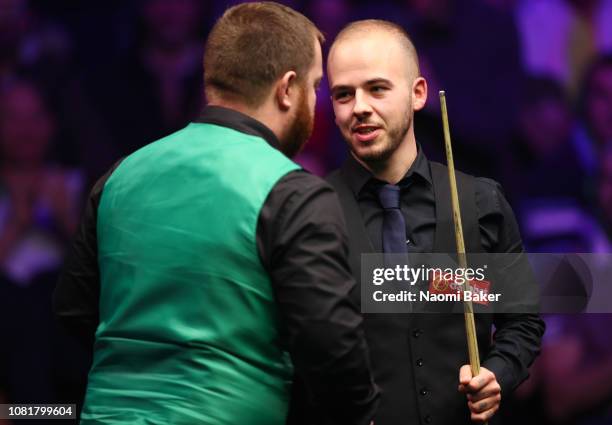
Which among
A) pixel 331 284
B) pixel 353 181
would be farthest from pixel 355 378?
pixel 353 181

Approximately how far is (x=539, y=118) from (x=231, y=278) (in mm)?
2752

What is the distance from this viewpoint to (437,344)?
224 cm

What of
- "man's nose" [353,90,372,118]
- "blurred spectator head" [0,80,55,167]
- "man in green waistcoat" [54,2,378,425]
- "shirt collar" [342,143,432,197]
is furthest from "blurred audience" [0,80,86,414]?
"man in green waistcoat" [54,2,378,425]

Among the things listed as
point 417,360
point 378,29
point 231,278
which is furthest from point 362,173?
point 231,278

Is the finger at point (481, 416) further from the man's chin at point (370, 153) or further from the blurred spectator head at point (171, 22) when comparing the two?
the blurred spectator head at point (171, 22)

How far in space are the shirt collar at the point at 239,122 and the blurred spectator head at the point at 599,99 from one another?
266 cm

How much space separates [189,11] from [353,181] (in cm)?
209

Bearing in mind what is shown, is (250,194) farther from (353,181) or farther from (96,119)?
(96,119)

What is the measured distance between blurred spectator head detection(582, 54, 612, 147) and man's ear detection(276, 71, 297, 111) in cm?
263

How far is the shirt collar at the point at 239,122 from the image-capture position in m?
1.90

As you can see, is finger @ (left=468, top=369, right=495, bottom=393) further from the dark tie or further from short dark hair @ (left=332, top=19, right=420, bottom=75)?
short dark hair @ (left=332, top=19, right=420, bottom=75)

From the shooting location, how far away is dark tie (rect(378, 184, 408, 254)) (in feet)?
7.56

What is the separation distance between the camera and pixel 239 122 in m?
1.90

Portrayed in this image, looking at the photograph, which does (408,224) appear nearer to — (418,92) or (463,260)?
(463,260)
